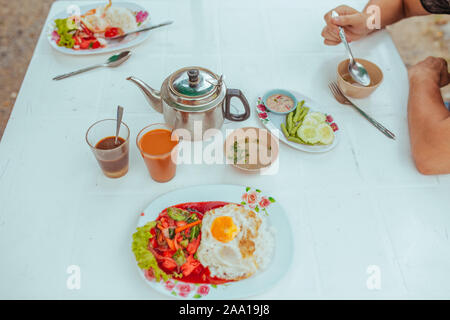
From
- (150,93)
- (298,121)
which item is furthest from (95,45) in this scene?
(298,121)

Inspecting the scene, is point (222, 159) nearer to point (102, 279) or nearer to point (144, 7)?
point (102, 279)

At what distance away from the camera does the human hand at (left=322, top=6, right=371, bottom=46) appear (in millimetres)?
1474

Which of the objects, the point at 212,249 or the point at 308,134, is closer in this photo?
the point at 212,249

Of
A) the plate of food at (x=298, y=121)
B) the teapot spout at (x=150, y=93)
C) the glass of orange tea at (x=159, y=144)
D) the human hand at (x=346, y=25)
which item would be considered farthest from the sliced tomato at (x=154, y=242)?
the human hand at (x=346, y=25)

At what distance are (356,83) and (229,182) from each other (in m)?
0.73

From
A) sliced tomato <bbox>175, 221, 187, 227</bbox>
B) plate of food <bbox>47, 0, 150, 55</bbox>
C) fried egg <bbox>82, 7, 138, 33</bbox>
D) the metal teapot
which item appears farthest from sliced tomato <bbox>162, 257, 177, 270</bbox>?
fried egg <bbox>82, 7, 138, 33</bbox>

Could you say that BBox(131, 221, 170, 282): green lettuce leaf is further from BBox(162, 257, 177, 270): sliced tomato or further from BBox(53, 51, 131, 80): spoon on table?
BBox(53, 51, 131, 80): spoon on table

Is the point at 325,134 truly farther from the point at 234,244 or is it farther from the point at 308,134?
the point at 234,244

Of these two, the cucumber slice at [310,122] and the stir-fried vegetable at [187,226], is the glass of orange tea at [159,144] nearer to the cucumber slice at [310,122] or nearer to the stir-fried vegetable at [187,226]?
the stir-fried vegetable at [187,226]

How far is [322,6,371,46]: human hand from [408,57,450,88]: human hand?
0.30 meters

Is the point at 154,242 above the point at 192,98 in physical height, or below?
below

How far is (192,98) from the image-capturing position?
105 cm

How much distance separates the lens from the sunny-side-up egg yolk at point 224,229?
94 cm

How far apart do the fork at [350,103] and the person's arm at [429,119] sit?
8cm
